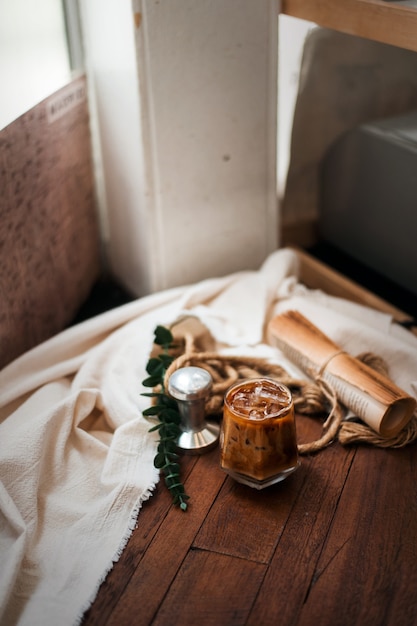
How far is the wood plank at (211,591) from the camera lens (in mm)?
1018

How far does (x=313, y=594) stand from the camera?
1047 mm

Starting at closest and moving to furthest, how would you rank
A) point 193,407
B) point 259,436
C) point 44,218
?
1. point 259,436
2. point 193,407
3. point 44,218

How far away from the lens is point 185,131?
5.13 feet

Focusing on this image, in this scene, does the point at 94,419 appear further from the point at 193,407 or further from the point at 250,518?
the point at 250,518

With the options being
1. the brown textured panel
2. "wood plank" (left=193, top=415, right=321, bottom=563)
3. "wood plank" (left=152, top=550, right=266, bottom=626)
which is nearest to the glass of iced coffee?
"wood plank" (left=193, top=415, right=321, bottom=563)

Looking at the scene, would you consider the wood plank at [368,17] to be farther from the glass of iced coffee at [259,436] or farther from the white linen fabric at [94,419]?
the glass of iced coffee at [259,436]

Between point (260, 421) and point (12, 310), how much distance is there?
0.58 m

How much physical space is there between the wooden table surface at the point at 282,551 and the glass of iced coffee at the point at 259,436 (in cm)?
5

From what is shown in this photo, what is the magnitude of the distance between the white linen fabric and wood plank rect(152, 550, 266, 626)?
11cm

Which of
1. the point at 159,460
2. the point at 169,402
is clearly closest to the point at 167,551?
the point at 159,460

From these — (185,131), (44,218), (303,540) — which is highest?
(185,131)

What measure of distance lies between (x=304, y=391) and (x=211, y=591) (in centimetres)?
45

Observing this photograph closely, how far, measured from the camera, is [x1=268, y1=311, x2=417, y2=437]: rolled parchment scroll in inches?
50.6

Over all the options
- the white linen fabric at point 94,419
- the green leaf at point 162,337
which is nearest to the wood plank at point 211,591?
the white linen fabric at point 94,419
